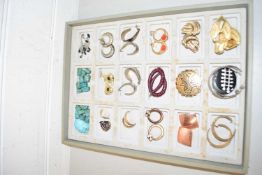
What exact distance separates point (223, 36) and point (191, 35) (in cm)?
14

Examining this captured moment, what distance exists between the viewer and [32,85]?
0.88 metres

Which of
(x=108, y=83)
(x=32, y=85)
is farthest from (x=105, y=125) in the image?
(x=32, y=85)

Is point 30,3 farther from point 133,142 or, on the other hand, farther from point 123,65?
point 133,142

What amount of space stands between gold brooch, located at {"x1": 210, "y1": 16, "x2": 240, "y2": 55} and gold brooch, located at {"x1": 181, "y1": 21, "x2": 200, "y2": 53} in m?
0.07

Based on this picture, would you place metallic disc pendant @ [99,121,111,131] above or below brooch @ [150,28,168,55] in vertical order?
below

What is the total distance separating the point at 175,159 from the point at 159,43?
1.95ft

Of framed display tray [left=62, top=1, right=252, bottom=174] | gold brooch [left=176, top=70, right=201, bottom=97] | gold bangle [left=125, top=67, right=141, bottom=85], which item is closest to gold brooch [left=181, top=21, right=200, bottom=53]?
framed display tray [left=62, top=1, right=252, bottom=174]

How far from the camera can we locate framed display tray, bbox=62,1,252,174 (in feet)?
2.36

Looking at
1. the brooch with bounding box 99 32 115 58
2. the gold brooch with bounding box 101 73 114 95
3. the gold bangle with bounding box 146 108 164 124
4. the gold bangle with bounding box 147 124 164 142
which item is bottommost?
the gold bangle with bounding box 147 124 164 142

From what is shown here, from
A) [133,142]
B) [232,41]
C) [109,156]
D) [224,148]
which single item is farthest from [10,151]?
[232,41]

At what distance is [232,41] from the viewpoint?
72 cm

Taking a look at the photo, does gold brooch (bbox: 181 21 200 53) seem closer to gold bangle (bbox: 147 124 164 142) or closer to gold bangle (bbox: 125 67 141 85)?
gold bangle (bbox: 125 67 141 85)

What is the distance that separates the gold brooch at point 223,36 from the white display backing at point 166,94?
0.06 ft

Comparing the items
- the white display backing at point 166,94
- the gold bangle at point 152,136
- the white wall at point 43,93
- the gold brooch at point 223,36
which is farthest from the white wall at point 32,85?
the gold brooch at point 223,36
